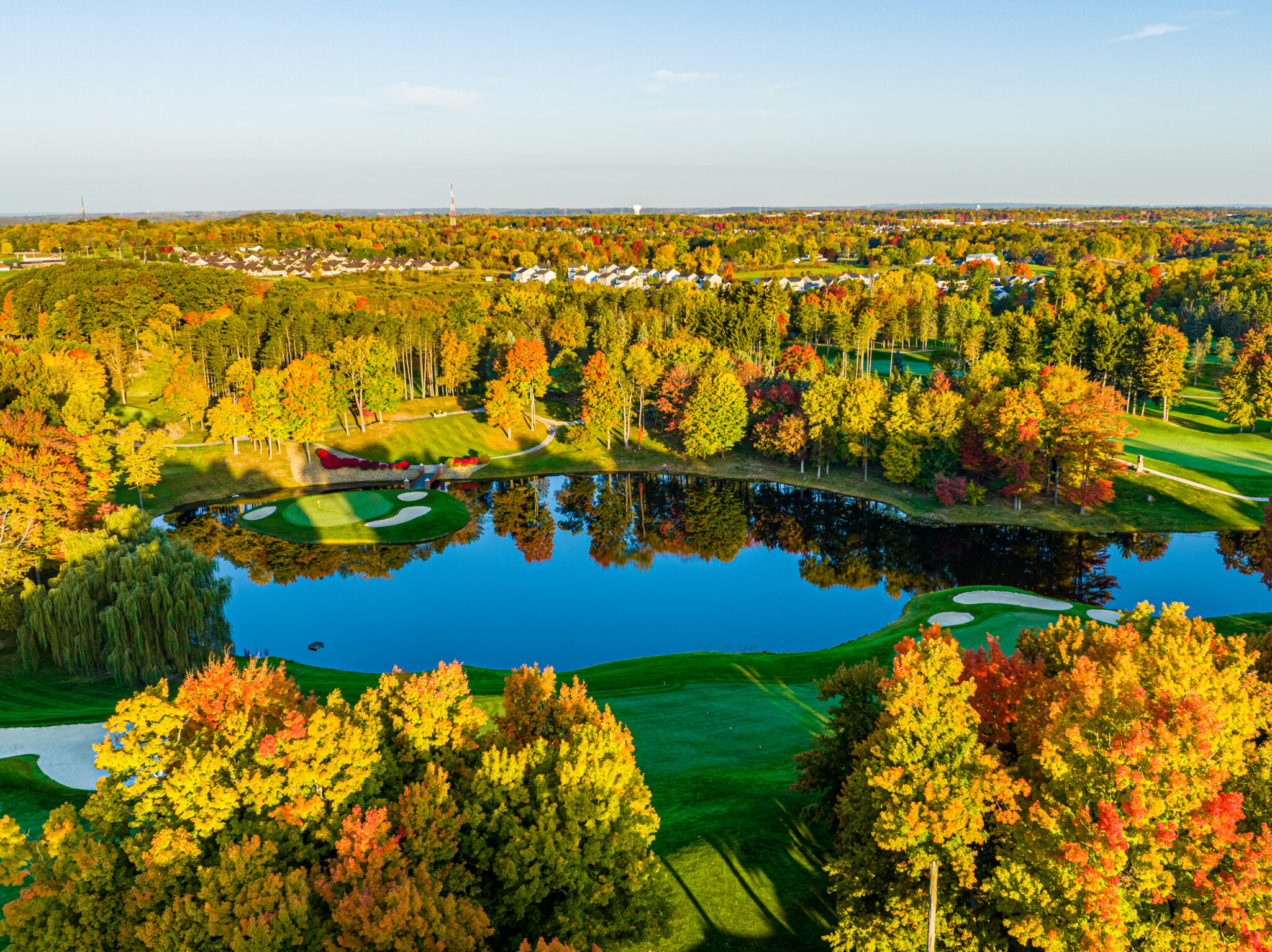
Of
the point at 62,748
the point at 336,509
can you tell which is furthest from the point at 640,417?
the point at 62,748

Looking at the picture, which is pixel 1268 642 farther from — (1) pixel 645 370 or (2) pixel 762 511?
(1) pixel 645 370

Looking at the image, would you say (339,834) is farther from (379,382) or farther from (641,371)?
(379,382)

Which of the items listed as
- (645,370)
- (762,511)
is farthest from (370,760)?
(645,370)

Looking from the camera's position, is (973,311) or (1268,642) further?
(973,311)

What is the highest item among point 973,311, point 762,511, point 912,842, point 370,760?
point 973,311

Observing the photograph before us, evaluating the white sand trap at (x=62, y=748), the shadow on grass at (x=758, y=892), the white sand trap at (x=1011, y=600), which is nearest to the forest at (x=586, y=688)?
the shadow on grass at (x=758, y=892)

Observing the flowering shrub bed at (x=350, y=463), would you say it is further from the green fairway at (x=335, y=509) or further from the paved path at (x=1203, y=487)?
the paved path at (x=1203, y=487)
